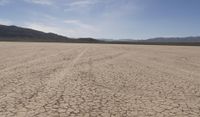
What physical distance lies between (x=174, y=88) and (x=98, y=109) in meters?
2.67

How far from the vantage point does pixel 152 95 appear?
5320mm

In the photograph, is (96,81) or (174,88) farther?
(96,81)

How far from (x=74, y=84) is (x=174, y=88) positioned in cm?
265

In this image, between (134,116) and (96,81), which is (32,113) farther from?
(96,81)

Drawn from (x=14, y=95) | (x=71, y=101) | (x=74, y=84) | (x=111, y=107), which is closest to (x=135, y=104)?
(x=111, y=107)

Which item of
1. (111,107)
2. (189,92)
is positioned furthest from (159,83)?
(111,107)

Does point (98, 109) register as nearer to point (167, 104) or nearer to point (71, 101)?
point (71, 101)

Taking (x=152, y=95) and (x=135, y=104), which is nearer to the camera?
(x=135, y=104)

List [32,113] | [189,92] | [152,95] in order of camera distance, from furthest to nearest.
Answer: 1. [189,92]
2. [152,95]
3. [32,113]

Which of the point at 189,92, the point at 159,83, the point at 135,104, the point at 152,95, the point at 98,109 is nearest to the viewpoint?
the point at 98,109

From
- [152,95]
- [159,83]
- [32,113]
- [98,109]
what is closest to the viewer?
[32,113]

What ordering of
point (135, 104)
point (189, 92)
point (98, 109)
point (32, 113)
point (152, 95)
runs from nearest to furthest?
point (32, 113) → point (98, 109) → point (135, 104) → point (152, 95) → point (189, 92)

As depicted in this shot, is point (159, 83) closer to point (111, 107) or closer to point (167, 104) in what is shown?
point (167, 104)

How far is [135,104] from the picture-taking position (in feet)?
15.2
